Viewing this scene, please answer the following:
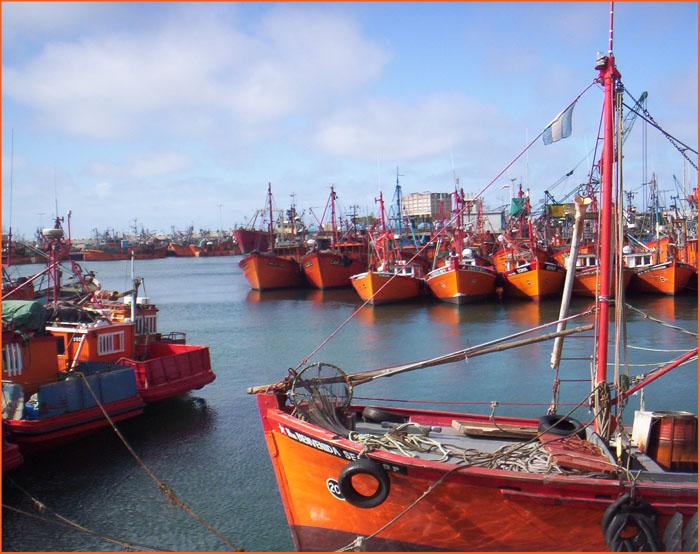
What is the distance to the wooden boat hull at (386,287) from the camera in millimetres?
43469

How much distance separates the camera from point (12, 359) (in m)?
14.8

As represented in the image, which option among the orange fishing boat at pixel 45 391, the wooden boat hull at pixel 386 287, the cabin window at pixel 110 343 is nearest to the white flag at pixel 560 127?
the orange fishing boat at pixel 45 391

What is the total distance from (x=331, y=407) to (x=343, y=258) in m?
46.7

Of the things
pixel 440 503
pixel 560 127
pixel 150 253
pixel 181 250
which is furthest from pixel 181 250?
pixel 440 503

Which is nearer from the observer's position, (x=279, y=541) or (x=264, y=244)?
(x=279, y=541)

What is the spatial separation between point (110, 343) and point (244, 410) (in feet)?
14.0

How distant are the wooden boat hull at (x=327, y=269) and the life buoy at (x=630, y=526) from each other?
47.9 metres

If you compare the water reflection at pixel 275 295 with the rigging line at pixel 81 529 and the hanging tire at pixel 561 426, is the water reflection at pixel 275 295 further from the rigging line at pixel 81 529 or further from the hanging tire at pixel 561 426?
the hanging tire at pixel 561 426

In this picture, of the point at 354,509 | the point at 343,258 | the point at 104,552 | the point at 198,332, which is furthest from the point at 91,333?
the point at 343,258

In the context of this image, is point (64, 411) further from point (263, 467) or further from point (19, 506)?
point (263, 467)

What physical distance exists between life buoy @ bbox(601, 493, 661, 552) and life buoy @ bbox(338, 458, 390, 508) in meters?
2.97

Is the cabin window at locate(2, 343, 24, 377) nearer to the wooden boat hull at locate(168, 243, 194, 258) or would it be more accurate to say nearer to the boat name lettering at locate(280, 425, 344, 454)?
the boat name lettering at locate(280, 425, 344, 454)

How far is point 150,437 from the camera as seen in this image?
16156mm

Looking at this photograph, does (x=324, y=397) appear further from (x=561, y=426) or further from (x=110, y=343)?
(x=110, y=343)
